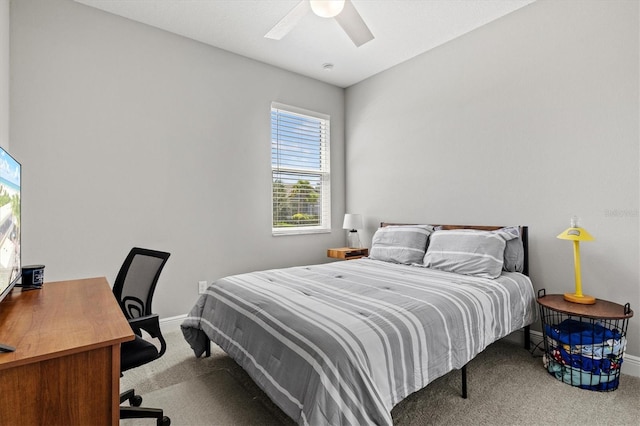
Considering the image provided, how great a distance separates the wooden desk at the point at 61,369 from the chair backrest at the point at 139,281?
567 mm

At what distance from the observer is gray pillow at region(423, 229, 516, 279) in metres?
2.51

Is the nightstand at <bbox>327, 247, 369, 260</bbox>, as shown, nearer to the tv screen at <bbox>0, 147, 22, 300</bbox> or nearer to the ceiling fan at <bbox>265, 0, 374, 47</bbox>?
the ceiling fan at <bbox>265, 0, 374, 47</bbox>

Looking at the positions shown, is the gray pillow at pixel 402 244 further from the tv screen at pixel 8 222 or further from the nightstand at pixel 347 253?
the tv screen at pixel 8 222

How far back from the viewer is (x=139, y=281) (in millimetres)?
1910

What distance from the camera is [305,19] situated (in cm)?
286

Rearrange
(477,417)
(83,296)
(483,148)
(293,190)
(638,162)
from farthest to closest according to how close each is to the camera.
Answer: (293,190) → (483,148) → (638,162) → (477,417) → (83,296)

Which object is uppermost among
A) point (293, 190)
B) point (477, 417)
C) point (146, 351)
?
point (293, 190)

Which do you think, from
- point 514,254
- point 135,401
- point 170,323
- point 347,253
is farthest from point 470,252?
point 170,323

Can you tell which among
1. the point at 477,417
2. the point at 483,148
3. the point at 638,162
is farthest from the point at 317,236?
the point at 638,162

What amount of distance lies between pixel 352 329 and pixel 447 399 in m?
0.97

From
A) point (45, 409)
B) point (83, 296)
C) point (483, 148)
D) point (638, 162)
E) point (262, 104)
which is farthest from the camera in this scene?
point (262, 104)

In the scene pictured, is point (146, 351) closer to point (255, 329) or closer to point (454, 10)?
point (255, 329)

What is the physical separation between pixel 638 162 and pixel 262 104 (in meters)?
3.29

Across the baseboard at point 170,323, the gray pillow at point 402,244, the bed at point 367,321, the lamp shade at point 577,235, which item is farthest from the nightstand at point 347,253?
the lamp shade at point 577,235
